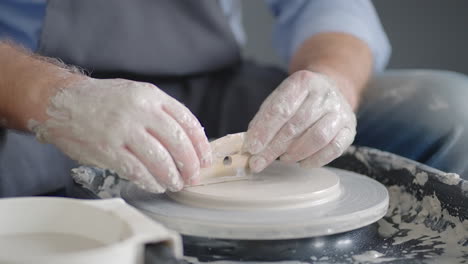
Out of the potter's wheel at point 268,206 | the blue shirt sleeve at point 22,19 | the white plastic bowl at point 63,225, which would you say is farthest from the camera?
the blue shirt sleeve at point 22,19

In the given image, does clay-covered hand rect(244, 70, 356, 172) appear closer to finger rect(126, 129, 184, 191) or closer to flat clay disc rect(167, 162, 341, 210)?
flat clay disc rect(167, 162, 341, 210)

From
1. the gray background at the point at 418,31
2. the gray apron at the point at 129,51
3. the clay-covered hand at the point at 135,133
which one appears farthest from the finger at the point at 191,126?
the gray background at the point at 418,31

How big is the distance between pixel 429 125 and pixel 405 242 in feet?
1.43

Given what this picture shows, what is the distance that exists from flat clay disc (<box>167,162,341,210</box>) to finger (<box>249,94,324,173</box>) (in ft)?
0.11

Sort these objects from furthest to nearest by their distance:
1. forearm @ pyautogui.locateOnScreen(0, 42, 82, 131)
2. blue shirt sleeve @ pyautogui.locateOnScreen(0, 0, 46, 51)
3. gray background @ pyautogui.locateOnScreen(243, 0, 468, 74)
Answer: gray background @ pyautogui.locateOnScreen(243, 0, 468, 74)
blue shirt sleeve @ pyautogui.locateOnScreen(0, 0, 46, 51)
forearm @ pyautogui.locateOnScreen(0, 42, 82, 131)

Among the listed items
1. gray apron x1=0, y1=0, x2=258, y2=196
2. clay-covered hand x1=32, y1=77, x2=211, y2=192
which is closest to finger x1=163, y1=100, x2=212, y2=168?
clay-covered hand x1=32, y1=77, x2=211, y2=192

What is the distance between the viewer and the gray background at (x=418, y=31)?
7.97 feet

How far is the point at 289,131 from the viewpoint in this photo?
3.46 feet

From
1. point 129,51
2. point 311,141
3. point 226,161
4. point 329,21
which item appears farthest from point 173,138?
point 329,21

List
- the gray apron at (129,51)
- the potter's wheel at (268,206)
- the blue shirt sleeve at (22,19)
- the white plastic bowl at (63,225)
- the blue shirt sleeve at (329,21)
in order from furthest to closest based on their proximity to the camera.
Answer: the blue shirt sleeve at (329,21) < the blue shirt sleeve at (22,19) < the gray apron at (129,51) < the potter's wheel at (268,206) < the white plastic bowl at (63,225)

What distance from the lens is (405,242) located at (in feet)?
3.27

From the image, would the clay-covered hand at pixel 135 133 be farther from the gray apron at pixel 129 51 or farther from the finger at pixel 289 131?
the gray apron at pixel 129 51

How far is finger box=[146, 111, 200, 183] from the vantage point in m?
0.90

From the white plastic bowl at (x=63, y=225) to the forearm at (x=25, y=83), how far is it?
23 centimetres
